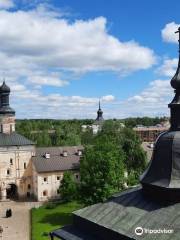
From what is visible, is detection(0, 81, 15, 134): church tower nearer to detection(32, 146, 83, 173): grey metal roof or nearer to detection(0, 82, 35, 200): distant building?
detection(0, 82, 35, 200): distant building

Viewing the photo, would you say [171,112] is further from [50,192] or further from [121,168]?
[50,192]

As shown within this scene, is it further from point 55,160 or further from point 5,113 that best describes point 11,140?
point 55,160

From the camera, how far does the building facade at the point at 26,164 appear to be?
182ft

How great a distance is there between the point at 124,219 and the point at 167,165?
244 cm

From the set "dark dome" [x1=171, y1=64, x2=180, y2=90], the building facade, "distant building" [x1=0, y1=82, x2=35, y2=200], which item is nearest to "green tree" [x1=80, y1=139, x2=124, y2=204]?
the building facade

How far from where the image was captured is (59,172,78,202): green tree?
51062 millimetres

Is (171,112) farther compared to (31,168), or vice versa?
(31,168)

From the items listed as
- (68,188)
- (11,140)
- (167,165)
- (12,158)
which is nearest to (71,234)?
(167,165)

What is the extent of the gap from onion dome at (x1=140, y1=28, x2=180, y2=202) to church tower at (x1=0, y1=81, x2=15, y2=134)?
44.9 metres

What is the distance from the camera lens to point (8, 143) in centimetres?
5666

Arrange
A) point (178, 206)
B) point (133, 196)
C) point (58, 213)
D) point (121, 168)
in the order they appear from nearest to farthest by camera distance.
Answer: point (178, 206) → point (133, 196) → point (121, 168) → point (58, 213)

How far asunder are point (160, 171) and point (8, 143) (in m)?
44.0

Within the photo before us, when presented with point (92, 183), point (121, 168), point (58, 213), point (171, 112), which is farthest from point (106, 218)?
point (58, 213)

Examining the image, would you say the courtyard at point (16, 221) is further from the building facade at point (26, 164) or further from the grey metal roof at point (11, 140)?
the grey metal roof at point (11, 140)
